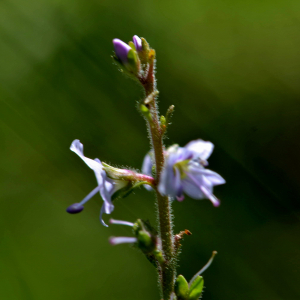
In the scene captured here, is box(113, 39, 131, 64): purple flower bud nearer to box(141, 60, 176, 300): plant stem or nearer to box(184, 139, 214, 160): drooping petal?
box(141, 60, 176, 300): plant stem

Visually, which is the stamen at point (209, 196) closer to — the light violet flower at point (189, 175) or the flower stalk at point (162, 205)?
the light violet flower at point (189, 175)

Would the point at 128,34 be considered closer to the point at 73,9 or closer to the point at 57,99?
the point at 73,9

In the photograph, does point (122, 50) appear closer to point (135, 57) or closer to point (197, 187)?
point (135, 57)

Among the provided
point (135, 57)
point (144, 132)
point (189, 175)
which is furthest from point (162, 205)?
point (144, 132)

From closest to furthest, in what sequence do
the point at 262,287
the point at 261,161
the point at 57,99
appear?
the point at 262,287 → the point at 261,161 → the point at 57,99

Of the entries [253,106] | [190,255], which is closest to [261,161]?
[253,106]

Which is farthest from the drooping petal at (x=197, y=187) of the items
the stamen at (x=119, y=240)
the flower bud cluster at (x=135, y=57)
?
the flower bud cluster at (x=135, y=57)

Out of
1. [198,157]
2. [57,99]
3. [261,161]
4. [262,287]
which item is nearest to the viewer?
[198,157]
